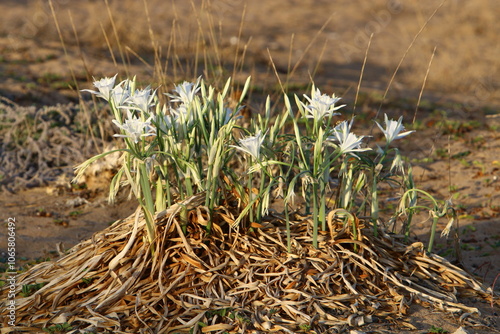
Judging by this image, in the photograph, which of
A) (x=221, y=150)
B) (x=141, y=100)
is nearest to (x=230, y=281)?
(x=221, y=150)

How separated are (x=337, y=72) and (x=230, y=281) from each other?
6.41 meters

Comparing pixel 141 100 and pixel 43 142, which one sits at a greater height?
pixel 141 100

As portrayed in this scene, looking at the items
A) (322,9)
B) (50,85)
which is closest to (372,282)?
(50,85)

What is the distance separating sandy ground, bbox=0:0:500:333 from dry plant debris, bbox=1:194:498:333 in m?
0.17

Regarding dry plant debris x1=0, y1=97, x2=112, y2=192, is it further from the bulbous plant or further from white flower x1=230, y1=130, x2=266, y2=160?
white flower x1=230, y1=130, x2=266, y2=160

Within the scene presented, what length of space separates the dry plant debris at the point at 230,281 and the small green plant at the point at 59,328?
2 centimetres

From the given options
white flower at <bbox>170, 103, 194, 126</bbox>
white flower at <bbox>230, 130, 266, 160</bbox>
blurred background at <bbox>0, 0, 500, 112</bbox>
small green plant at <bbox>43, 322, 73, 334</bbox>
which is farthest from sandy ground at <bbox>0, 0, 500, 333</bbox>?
white flower at <bbox>170, 103, 194, 126</bbox>

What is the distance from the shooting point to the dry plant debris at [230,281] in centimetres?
240

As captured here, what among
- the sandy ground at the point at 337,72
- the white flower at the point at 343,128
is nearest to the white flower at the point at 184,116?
the white flower at the point at 343,128

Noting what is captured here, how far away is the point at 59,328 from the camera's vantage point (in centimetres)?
238

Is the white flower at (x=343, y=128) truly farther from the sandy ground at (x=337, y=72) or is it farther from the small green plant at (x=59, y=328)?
the small green plant at (x=59, y=328)

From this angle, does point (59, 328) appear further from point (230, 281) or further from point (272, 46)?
point (272, 46)

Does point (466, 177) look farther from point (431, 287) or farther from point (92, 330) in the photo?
point (92, 330)

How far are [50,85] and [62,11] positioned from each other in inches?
176
